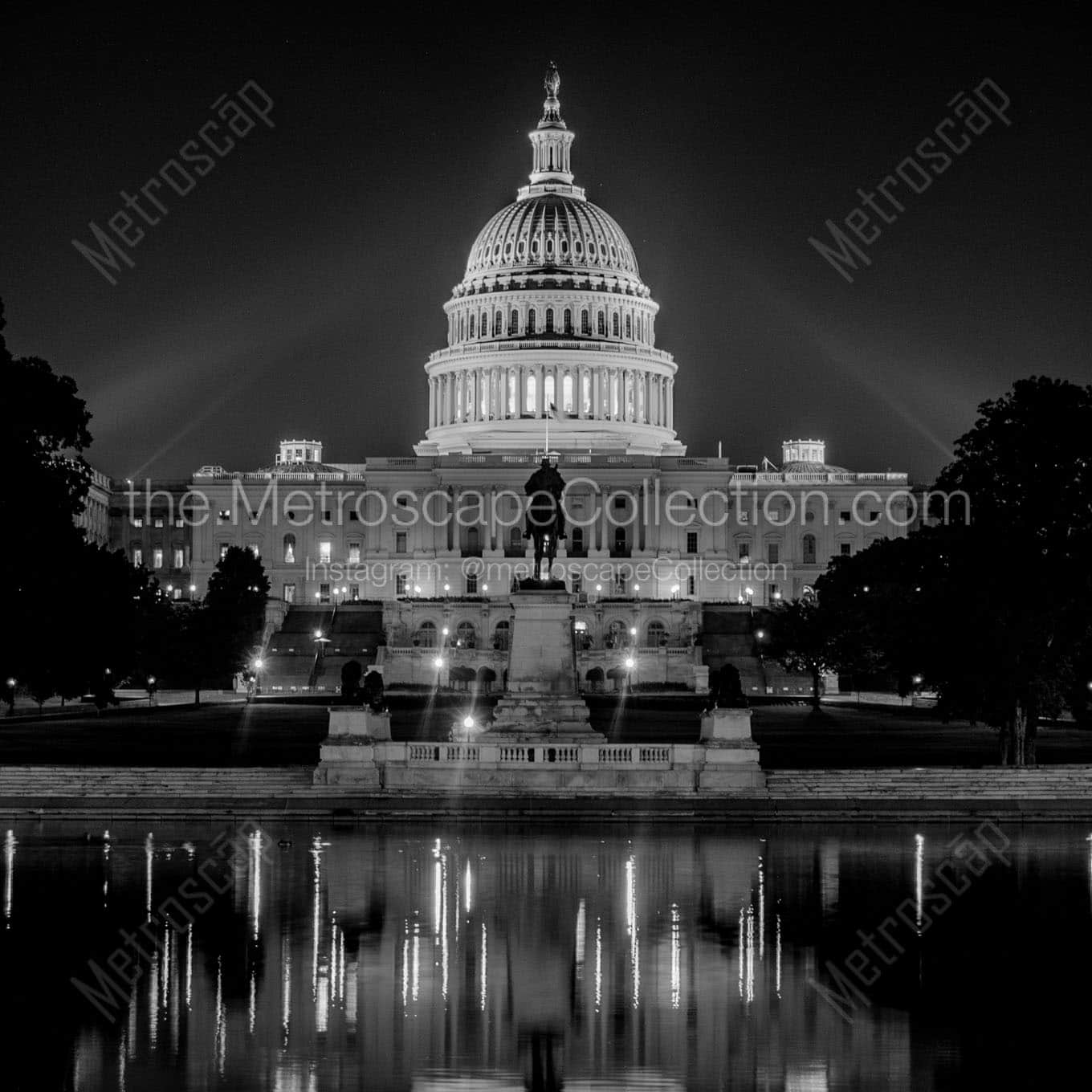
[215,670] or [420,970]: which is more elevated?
[215,670]

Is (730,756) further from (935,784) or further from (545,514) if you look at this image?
(545,514)

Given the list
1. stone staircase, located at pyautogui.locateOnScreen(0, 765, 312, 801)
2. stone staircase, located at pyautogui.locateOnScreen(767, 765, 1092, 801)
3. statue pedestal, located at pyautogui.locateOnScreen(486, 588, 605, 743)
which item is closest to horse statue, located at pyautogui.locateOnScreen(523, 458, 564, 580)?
statue pedestal, located at pyautogui.locateOnScreen(486, 588, 605, 743)

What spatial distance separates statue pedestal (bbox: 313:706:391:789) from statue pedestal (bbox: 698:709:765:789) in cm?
779

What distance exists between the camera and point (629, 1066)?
81.3 feet

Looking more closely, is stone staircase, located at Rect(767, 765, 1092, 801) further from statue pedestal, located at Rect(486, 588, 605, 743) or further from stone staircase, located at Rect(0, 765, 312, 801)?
stone staircase, located at Rect(0, 765, 312, 801)

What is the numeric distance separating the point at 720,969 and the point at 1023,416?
34924 mm

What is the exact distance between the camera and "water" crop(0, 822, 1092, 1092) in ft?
81.6

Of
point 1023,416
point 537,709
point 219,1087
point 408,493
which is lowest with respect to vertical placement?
point 219,1087

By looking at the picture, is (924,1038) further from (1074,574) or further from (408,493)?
(408,493)

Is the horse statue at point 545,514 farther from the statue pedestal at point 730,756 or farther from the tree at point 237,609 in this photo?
the tree at point 237,609

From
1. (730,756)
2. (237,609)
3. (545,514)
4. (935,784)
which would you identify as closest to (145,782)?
(730,756)

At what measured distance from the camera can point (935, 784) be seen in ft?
174

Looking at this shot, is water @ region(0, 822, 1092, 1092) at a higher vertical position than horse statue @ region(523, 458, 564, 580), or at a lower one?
lower

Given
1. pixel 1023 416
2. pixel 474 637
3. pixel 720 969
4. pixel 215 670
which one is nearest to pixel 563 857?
pixel 720 969
